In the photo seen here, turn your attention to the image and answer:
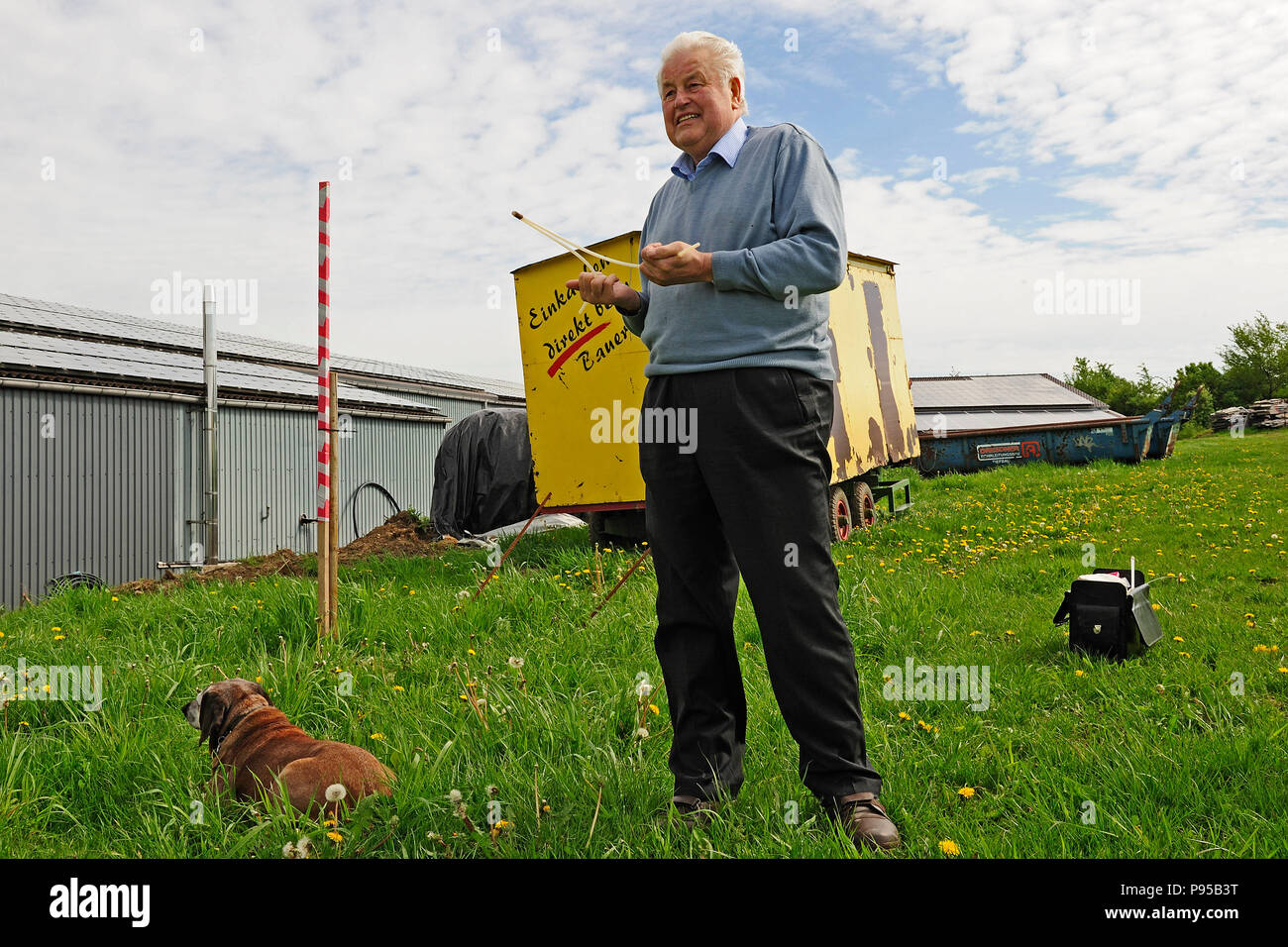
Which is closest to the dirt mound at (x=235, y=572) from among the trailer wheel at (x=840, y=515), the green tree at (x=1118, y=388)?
the trailer wheel at (x=840, y=515)

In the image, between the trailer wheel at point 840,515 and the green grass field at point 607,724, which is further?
the trailer wheel at point 840,515

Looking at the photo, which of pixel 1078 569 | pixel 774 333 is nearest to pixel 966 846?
pixel 774 333

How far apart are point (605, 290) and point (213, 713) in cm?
180

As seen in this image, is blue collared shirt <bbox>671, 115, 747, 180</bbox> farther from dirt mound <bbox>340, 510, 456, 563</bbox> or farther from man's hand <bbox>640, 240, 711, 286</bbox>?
dirt mound <bbox>340, 510, 456, 563</bbox>

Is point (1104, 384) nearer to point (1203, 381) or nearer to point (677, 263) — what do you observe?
point (1203, 381)

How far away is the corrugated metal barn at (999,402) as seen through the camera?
2466cm

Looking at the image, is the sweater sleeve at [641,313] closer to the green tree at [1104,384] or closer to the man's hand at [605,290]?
the man's hand at [605,290]

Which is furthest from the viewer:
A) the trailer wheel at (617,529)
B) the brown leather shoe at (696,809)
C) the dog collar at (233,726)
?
the trailer wheel at (617,529)

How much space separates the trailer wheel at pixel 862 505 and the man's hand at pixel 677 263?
286 inches

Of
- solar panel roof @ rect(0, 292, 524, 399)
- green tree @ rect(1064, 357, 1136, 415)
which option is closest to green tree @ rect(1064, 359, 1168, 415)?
green tree @ rect(1064, 357, 1136, 415)

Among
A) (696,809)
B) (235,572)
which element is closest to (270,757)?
(696,809)

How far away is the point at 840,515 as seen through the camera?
8.59 meters

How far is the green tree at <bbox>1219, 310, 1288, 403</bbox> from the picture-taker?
39625 mm

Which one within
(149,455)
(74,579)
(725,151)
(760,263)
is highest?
(725,151)
